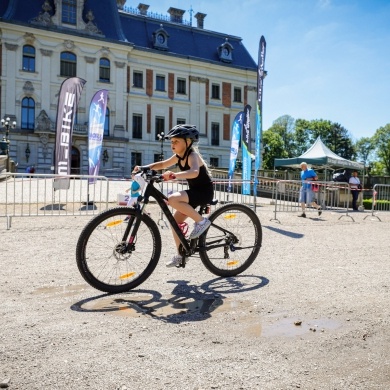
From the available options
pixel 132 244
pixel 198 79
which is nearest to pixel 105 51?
pixel 198 79

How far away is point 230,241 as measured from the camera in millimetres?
4938

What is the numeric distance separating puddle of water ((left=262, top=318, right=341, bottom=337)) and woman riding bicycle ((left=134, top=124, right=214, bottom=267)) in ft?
4.81

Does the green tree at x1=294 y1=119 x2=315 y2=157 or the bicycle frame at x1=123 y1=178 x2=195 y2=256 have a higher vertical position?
the green tree at x1=294 y1=119 x2=315 y2=157

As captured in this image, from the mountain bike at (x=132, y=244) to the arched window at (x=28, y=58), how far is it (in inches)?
1533

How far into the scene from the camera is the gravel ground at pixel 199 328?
241 centimetres

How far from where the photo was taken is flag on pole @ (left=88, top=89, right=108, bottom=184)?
1376 cm

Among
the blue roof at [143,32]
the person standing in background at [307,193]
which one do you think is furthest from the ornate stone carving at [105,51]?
the person standing in background at [307,193]

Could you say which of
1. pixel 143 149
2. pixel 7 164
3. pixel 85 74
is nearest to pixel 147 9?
pixel 85 74

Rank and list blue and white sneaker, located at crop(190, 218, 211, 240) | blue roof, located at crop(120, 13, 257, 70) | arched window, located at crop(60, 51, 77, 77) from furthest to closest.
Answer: blue roof, located at crop(120, 13, 257, 70) → arched window, located at crop(60, 51, 77, 77) → blue and white sneaker, located at crop(190, 218, 211, 240)

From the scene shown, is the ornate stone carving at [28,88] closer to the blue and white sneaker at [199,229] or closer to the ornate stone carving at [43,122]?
the ornate stone carving at [43,122]

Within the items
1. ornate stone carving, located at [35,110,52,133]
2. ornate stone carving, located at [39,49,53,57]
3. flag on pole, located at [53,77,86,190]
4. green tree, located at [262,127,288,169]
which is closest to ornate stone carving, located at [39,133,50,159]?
ornate stone carving, located at [35,110,52,133]

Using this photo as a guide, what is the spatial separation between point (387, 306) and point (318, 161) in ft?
66.7

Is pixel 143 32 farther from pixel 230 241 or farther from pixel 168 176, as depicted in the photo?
pixel 168 176

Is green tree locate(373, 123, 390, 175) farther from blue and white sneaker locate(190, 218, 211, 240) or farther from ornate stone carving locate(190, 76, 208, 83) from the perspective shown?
blue and white sneaker locate(190, 218, 211, 240)
